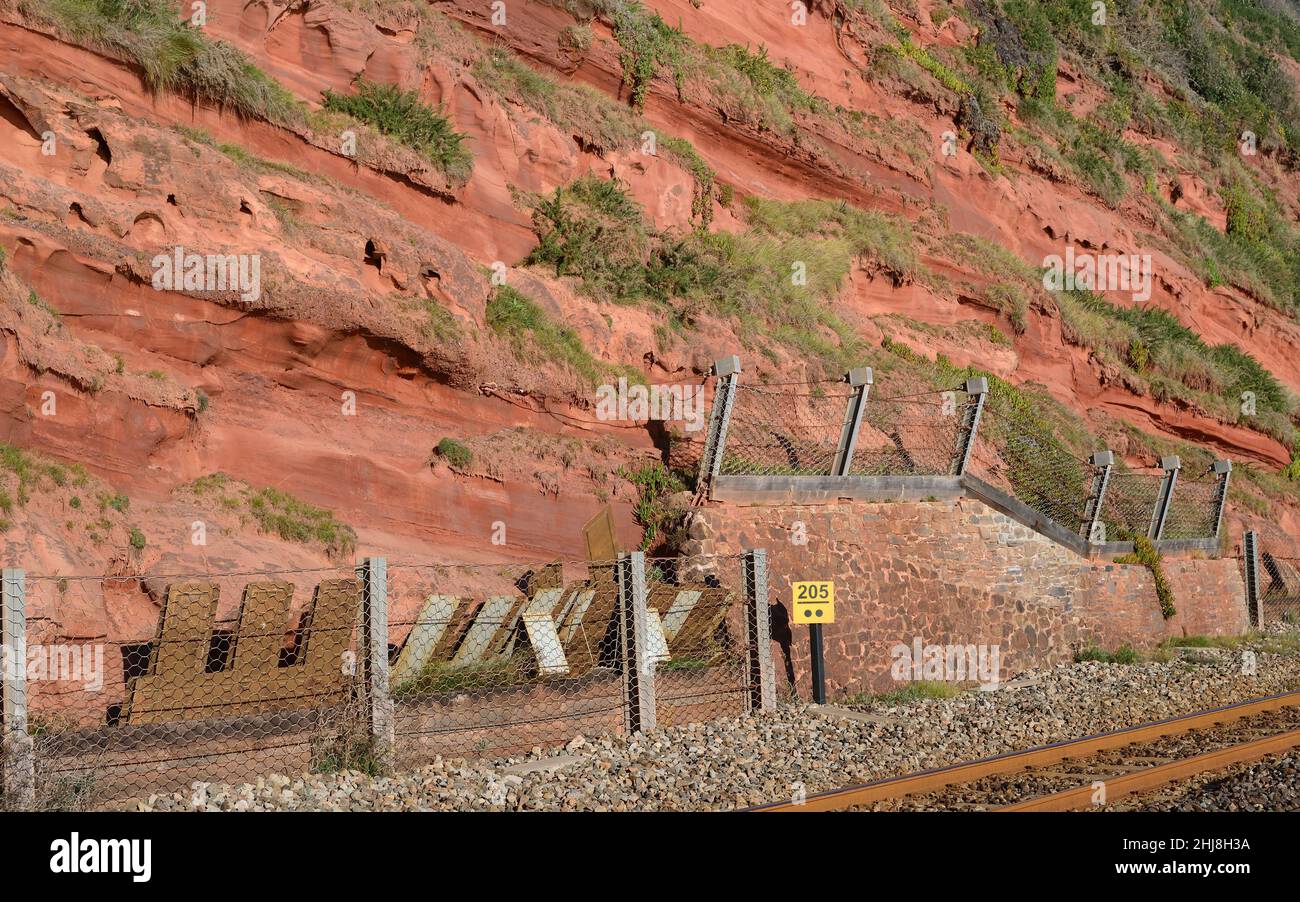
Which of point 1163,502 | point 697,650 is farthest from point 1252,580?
point 697,650

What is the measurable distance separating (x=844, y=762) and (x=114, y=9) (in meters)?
10.2

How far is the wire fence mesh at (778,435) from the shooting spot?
13.6m

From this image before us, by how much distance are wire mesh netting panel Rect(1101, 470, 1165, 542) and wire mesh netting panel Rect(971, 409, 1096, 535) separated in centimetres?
40

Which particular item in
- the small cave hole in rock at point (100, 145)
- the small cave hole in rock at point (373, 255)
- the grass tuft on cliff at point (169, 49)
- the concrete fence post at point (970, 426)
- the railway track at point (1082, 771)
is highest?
the grass tuft on cliff at point (169, 49)

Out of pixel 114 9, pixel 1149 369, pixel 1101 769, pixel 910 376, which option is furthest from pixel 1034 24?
pixel 1101 769

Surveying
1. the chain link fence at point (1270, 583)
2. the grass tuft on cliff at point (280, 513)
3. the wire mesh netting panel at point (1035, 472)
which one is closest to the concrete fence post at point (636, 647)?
the grass tuft on cliff at point (280, 513)

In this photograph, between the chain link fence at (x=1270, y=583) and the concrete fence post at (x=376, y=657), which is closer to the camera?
the concrete fence post at (x=376, y=657)

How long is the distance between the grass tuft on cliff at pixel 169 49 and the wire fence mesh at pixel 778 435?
19.4 feet

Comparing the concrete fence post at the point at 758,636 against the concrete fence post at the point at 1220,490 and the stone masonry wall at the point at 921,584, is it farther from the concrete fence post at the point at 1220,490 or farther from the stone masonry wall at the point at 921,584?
the concrete fence post at the point at 1220,490

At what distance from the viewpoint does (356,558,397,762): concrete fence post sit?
27.9 ft

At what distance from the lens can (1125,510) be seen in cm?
1838

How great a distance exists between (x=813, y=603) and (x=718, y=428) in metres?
2.41

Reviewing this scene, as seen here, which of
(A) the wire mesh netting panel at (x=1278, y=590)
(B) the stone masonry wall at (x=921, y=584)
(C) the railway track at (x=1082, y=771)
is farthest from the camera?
(A) the wire mesh netting panel at (x=1278, y=590)
